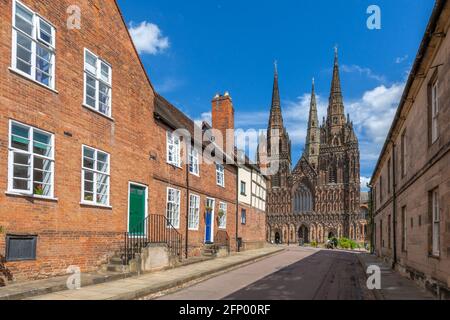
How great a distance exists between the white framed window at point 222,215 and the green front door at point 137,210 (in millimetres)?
9443

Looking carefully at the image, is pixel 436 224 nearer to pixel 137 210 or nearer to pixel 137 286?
pixel 137 286

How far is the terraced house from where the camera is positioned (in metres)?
10.1

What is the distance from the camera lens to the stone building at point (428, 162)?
953cm

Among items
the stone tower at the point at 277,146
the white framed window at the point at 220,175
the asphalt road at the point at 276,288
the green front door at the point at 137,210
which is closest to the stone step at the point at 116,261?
the green front door at the point at 137,210

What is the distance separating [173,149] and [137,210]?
411cm

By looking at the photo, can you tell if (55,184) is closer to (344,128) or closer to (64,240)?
(64,240)

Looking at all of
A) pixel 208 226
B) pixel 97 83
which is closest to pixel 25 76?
pixel 97 83

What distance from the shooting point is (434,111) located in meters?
11.3

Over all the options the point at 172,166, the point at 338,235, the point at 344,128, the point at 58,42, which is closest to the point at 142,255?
the point at 172,166

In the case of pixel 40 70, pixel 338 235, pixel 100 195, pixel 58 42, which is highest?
pixel 58 42

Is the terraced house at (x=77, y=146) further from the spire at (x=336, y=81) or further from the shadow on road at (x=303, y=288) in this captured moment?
the spire at (x=336, y=81)

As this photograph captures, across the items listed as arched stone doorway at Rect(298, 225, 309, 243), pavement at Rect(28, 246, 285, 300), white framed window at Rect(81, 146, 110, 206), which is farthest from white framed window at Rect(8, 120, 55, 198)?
arched stone doorway at Rect(298, 225, 309, 243)
